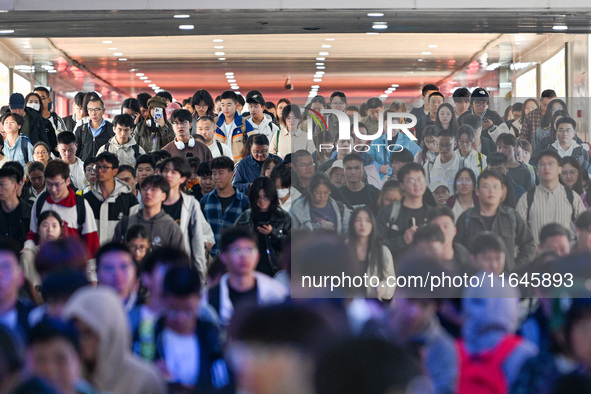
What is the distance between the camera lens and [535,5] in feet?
31.0

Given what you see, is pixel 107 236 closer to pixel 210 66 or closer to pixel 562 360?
pixel 562 360

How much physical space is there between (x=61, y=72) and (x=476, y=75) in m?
5.57

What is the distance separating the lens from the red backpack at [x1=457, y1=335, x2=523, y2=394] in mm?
3375

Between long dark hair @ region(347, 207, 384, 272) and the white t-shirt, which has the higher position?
long dark hair @ region(347, 207, 384, 272)

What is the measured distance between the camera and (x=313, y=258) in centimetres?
494

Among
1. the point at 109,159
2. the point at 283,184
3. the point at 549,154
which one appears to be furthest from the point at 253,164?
the point at 549,154

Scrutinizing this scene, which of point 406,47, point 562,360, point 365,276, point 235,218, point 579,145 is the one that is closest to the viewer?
point 562,360

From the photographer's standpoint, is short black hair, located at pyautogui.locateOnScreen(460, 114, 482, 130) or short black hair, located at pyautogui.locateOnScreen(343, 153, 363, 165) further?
short black hair, located at pyautogui.locateOnScreen(460, 114, 482, 130)

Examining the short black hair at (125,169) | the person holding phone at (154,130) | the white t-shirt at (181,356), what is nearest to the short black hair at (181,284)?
the white t-shirt at (181,356)

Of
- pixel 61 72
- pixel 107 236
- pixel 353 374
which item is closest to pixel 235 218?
pixel 107 236

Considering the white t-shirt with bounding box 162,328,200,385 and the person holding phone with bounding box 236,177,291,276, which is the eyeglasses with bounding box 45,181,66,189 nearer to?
the person holding phone with bounding box 236,177,291,276

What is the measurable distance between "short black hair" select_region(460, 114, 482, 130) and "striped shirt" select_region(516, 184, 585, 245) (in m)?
0.59

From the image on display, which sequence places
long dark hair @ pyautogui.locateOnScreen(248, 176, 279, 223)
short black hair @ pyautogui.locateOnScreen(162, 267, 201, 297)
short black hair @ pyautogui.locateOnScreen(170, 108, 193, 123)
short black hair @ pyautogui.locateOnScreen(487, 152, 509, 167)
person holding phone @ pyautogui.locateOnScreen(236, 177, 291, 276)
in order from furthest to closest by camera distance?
short black hair @ pyautogui.locateOnScreen(170, 108, 193, 123)
long dark hair @ pyautogui.locateOnScreen(248, 176, 279, 223)
person holding phone @ pyautogui.locateOnScreen(236, 177, 291, 276)
short black hair @ pyautogui.locateOnScreen(487, 152, 509, 167)
short black hair @ pyautogui.locateOnScreen(162, 267, 201, 297)

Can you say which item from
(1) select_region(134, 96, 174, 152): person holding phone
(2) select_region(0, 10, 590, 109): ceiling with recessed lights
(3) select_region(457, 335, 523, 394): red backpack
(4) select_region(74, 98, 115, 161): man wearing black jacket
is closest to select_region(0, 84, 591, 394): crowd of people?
(3) select_region(457, 335, 523, 394): red backpack
